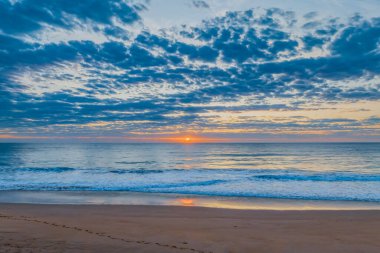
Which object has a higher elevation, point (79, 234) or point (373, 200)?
point (79, 234)

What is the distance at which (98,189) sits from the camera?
23625mm

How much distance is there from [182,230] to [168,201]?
7612 millimetres

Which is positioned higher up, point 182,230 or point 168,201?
point 182,230

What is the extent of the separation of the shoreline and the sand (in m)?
1.59

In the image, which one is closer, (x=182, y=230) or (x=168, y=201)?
(x=182, y=230)

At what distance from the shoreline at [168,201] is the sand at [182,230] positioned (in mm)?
1586

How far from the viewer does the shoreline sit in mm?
17094

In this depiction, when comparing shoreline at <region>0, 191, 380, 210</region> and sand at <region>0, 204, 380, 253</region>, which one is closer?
sand at <region>0, 204, 380, 253</region>

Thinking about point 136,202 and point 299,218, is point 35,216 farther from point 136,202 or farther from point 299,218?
point 299,218

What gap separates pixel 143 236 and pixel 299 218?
306 inches

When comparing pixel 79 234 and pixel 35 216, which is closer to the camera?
pixel 79 234

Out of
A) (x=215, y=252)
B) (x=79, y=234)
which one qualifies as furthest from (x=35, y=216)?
(x=215, y=252)

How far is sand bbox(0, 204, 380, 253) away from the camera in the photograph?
30.0 feet

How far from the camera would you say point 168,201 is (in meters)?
19.0
